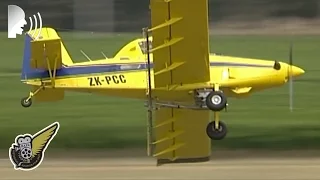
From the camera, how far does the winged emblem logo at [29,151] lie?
17461 mm

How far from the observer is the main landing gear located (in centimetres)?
1332

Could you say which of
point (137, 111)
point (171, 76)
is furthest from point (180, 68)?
point (137, 111)

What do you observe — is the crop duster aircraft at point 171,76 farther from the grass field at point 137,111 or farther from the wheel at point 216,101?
the grass field at point 137,111

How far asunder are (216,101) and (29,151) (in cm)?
502

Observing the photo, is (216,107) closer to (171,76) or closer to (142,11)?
(171,76)

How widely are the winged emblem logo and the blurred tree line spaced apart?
8965mm

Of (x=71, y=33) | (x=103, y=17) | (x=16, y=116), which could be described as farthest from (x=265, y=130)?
(x=103, y=17)

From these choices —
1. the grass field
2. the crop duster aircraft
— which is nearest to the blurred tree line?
the grass field

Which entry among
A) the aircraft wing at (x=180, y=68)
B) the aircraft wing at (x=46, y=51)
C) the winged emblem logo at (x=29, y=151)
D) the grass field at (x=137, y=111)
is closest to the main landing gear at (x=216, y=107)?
the aircraft wing at (x=180, y=68)

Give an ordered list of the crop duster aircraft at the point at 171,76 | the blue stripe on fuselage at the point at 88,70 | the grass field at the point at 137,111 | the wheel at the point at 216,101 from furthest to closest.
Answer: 1. the grass field at the point at 137,111
2. the blue stripe on fuselage at the point at 88,70
3. the wheel at the point at 216,101
4. the crop duster aircraft at the point at 171,76

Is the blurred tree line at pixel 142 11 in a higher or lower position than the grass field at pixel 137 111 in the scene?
higher

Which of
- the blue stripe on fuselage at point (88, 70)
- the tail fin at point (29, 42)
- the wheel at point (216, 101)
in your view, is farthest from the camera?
the blue stripe on fuselage at point (88, 70)

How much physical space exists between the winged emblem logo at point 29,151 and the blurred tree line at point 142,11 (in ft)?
29.4

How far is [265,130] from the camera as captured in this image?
20.9m
